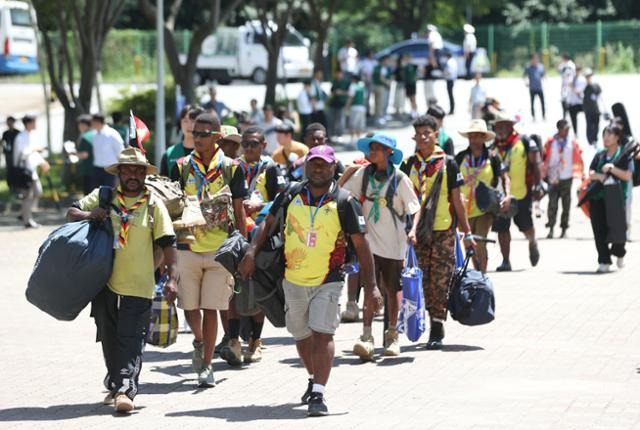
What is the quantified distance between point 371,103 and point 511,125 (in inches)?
903

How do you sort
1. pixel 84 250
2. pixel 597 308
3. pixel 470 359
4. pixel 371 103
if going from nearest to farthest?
1. pixel 84 250
2. pixel 470 359
3. pixel 597 308
4. pixel 371 103

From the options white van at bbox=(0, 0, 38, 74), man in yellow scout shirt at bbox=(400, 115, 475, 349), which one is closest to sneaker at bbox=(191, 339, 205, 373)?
man in yellow scout shirt at bbox=(400, 115, 475, 349)

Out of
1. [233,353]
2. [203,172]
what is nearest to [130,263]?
[203,172]

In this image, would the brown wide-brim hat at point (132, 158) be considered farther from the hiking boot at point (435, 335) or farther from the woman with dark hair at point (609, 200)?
the woman with dark hair at point (609, 200)

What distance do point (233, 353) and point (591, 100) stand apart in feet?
69.1

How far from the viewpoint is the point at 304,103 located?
30828mm

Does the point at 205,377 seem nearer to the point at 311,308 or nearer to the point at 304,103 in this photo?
the point at 311,308

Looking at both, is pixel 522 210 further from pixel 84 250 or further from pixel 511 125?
pixel 84 250

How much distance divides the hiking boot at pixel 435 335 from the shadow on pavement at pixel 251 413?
242 centimetres

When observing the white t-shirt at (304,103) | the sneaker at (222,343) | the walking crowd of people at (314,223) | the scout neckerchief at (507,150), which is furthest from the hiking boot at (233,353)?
the white t-shirt at (304,103)

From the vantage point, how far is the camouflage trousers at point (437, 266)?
37.7 feet

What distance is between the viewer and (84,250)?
9070 millimetres

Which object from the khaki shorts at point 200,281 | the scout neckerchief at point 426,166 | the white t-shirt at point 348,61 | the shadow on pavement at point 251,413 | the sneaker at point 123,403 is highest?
the white t-shirt at point 348,61

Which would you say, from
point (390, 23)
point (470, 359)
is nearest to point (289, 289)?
point (470, 359)
